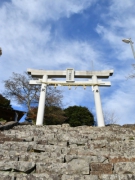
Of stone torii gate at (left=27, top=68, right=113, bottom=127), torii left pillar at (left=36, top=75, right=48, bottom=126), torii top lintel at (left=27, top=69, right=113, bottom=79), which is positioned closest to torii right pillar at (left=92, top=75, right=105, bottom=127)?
stone torii gate at (left=27, top=68, right=113, bottom=127)

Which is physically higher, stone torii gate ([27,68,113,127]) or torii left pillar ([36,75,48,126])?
stone torii gate ([27,68,113,127])

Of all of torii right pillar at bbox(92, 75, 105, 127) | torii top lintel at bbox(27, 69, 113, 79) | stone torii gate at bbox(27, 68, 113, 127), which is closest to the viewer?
torii right pillar at bbox(92, 75, 105, 127)

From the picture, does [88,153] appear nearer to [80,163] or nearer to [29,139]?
[80,163]

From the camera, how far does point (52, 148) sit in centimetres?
445

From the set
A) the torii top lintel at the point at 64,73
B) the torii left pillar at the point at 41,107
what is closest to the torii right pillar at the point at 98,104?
the torii top lintel at the point at 64,73

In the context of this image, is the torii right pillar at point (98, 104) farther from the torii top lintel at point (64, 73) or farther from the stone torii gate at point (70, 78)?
the torii top lintel at point (64, 73)

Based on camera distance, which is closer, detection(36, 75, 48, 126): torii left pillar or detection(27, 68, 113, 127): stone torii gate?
detection(36, 75, 48, 126): torii left pillar

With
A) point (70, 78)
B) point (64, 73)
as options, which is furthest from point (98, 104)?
point (64, 73)

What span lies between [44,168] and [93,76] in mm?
10256

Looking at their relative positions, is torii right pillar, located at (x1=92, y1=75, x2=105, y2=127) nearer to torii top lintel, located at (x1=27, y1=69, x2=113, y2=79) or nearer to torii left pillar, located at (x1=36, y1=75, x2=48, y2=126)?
torii top lintel, located at (x1=27, y1=69, x2=113, y2=79)

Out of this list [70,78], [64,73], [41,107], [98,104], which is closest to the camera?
[41,107]

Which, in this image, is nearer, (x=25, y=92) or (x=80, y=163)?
(x=80, y=163)

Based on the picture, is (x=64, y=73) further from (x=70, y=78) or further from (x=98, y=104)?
(x=98, y=104)

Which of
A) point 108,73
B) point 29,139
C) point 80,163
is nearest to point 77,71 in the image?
point 108,73
